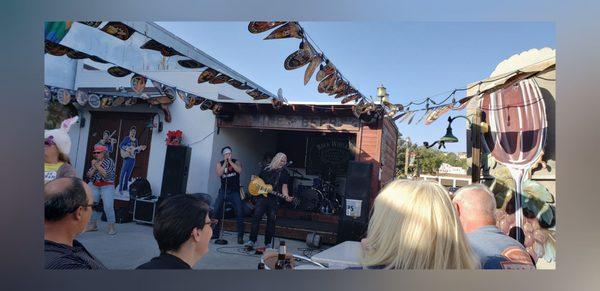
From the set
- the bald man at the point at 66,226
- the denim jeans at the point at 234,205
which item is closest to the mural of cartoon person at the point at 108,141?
the denim jeans at the point at 234,205

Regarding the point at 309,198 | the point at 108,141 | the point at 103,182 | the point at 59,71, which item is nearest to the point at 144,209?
the point at 103,182

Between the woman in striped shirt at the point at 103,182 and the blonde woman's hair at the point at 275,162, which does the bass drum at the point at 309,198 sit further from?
the woman in striped shirt at the point at 103,182

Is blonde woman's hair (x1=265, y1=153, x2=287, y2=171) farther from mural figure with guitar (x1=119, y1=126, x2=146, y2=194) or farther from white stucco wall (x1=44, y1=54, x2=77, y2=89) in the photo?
white stucco wall (x1=44, y1=54, x2=77, y2=89)

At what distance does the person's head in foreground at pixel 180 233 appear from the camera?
148 cm

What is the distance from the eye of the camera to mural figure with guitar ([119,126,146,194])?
3123 mm

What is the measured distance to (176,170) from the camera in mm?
3244

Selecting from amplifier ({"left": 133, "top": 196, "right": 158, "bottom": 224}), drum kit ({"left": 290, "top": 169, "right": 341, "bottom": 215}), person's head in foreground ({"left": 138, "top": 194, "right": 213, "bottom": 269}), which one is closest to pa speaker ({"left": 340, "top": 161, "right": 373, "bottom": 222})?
drum kit ({"left": 290, "top": 169, "right": 341, "bottom": 215})

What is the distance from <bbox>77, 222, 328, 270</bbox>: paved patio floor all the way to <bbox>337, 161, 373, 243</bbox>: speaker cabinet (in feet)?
3.86

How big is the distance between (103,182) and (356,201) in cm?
248

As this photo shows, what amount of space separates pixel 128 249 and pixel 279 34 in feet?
6.61
